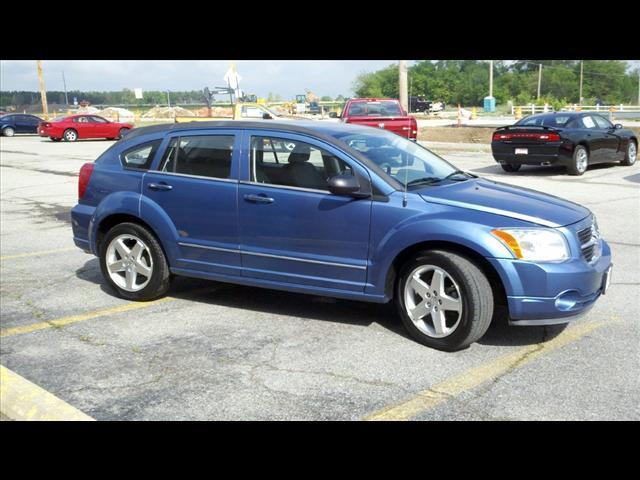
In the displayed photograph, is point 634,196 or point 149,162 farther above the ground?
point 149,162

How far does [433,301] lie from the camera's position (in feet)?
15.5

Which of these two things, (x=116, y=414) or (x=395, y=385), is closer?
(x=116, y=414)

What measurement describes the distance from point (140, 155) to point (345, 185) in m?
2.18

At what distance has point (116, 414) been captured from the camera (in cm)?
376

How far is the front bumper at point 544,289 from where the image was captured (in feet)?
14.6

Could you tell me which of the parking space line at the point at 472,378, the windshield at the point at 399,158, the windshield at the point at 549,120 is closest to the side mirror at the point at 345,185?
the windshield at the point at 399,158

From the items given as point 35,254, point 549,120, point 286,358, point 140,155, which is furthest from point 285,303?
point 549,120

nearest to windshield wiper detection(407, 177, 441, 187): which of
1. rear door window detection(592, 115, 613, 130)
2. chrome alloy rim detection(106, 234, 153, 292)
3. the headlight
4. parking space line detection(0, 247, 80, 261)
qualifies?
the headlight

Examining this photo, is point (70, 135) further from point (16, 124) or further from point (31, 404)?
point (31, 404)
